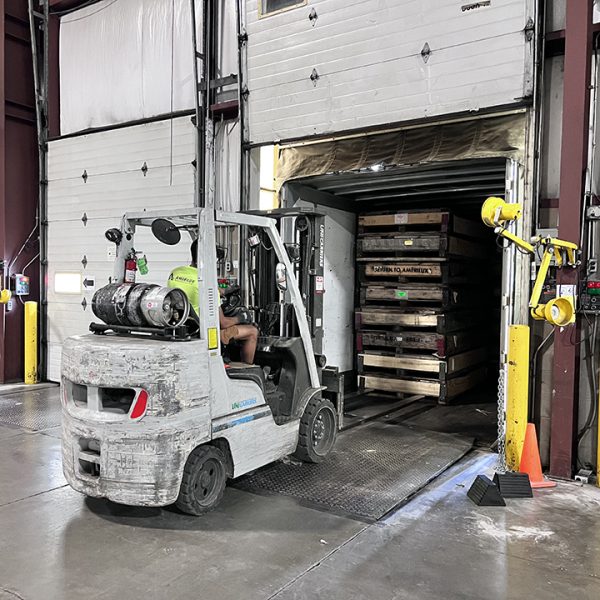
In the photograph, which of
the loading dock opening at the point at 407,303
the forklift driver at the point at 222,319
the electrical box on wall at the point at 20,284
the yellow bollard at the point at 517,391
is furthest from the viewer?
the electrical box on wall at the point at 20,284

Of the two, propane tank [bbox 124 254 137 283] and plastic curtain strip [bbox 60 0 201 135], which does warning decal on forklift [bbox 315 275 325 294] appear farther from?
plastic curtain strip [bbox 60 0 201 135]

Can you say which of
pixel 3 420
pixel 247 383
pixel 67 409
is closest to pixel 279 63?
pixel 247 383

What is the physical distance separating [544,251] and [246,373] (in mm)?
2658

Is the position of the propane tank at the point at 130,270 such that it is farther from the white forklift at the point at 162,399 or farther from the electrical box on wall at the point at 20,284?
the electrical box on wall at the point at 20,284

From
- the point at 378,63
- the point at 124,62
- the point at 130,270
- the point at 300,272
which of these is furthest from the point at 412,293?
the point at 124,62

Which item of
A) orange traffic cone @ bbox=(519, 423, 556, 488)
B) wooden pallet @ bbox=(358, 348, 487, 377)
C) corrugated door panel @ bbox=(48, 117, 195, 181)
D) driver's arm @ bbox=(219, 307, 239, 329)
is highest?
corrugated door panel @ bbox=(48, 117, 195, 181)

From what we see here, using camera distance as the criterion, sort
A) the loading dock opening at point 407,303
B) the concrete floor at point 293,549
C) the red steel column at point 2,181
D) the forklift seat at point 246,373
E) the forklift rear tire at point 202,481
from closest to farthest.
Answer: the concrete floor at point 293,549
the forklift rear tire at point 202,481
the forklift seat at point 246,373
the loading dock opening at point 407,303
the red steel column at point 2,181

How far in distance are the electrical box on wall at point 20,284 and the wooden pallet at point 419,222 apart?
5584 mm

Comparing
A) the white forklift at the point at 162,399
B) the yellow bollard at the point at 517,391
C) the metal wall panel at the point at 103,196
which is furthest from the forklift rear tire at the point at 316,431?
the metal wall panel at the point at 103,196

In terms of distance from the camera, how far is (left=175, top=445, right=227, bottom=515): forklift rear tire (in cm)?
400

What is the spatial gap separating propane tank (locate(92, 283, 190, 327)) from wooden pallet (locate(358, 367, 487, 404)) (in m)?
4.81

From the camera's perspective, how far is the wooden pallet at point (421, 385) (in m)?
7.96

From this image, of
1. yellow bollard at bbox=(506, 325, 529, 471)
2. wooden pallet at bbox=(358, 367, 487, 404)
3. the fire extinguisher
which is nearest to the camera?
the fire extinguisher

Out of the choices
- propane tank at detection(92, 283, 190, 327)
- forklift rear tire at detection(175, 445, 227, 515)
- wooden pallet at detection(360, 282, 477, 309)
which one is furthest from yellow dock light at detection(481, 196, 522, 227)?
wooden pallet at detection(360, 282, 477, 309)
